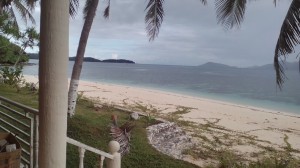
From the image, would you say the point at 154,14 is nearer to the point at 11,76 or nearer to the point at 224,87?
the point at 11,76

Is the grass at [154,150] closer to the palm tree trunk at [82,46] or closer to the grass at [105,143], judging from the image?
the grass at [105,143]

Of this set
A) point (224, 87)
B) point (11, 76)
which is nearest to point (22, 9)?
point (11, 76)

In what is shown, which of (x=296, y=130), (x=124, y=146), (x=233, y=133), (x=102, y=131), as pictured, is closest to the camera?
(x=124, y=146)

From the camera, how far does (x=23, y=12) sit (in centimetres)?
1673

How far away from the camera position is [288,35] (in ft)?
17.5

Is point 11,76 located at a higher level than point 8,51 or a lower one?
lower

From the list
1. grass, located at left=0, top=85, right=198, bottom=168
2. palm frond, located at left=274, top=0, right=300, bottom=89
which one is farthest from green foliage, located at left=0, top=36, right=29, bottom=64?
palm frond, located at left=274, top=0, right=300, bottom=89

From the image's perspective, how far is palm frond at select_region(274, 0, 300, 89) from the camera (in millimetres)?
5199

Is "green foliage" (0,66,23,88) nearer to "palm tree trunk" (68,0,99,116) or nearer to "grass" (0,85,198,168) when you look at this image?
"grass" (0,85,198,168)

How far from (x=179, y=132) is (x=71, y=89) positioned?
3157 mm

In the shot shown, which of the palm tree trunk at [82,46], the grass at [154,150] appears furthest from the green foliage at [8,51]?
the palm tree trunk at [82,46]

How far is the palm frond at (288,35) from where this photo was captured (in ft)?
17.1

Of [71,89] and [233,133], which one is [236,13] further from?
[233,133]

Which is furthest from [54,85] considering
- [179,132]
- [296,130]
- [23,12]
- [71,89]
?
[23,12]
